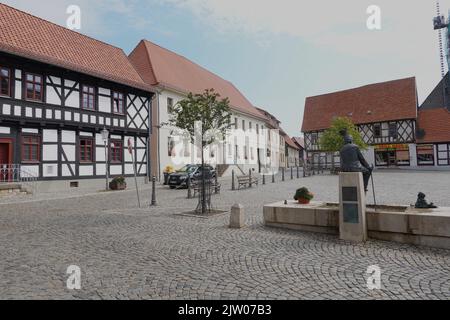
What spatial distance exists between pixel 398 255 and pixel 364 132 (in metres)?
38.7

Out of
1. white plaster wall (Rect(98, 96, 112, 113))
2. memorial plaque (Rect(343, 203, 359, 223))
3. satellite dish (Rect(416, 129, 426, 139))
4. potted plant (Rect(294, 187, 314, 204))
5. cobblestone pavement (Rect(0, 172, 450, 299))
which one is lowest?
cobblestone pavement (Rect(0, 172, 450, 299))

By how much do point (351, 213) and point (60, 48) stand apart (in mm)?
20356

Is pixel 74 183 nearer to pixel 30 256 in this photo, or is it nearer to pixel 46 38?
pixel 46 38

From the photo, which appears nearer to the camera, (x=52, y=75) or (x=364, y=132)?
(x=52, y=75)

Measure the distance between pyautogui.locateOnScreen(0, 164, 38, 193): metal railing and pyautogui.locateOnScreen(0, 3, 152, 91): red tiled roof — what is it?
594 cm

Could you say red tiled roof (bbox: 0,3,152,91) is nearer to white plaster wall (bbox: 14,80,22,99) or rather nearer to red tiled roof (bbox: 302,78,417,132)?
white plaster wall (bbox: 14,80,22,99)

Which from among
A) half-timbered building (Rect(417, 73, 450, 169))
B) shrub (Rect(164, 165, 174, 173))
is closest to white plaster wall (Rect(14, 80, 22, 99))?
shrub (Rect(164, 165, 174, 173))

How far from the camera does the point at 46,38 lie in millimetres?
19062

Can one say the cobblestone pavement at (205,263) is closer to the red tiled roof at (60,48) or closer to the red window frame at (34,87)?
the red window frame at (34,87)

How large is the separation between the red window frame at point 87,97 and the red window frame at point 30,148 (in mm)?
3523

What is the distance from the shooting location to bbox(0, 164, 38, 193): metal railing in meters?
15.9

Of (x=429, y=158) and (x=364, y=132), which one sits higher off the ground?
(x=364, y=132)
